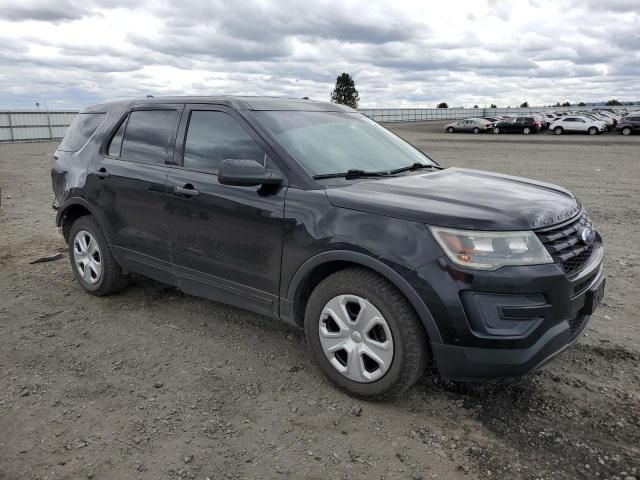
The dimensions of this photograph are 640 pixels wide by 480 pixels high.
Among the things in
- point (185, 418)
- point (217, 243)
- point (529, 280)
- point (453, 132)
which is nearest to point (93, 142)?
point (217, 243)

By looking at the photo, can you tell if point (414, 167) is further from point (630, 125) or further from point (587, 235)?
point (630, 125)

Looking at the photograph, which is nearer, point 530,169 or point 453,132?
point 530,169

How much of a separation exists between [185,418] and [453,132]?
157ft

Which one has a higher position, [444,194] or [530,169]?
[444,194]

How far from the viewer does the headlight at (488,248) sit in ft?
9.58

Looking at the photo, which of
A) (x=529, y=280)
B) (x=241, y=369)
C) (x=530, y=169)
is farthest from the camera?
(x=530, y=169)

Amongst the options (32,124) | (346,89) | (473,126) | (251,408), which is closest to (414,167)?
(251,408)

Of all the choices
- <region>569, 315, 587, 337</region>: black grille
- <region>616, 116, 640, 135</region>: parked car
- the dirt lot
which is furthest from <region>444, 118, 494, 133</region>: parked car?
<region>569, 315, 587, 337</region>: black grille

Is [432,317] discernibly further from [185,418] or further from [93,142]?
[93,142]

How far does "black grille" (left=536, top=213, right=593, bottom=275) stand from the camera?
3.06m

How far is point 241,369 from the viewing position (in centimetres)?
388

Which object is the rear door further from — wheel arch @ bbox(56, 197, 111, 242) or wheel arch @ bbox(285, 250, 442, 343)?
wheel arch @ bbox(285, 250, 442, 343)

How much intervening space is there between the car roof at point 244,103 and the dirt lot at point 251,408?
5.84 ft

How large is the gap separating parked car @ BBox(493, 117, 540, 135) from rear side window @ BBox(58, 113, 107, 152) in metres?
42.2
